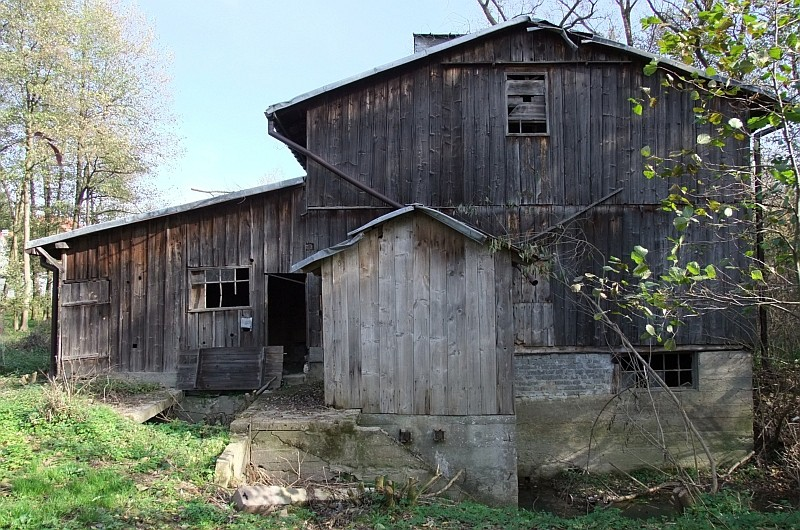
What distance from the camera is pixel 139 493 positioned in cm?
596

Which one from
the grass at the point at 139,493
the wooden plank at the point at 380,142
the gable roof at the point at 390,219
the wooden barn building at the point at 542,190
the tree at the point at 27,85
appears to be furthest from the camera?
the tree at the point at 27,85

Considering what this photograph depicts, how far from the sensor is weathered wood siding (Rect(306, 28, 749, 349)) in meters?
10.3

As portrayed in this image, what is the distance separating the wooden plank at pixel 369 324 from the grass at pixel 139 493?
Answer: 6.04ft

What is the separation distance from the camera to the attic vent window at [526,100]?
1044 cm

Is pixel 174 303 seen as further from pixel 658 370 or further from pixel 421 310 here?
pixel 658 370

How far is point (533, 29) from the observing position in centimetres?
1021

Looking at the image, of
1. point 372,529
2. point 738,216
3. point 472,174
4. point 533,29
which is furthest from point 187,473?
point 738,216

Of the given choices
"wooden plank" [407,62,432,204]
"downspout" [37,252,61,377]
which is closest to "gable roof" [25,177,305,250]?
"downspout" [37,252,61,377]

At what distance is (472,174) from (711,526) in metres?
6.57

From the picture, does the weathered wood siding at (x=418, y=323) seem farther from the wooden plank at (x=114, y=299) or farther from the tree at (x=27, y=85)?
the tree at (x=27, y=85)

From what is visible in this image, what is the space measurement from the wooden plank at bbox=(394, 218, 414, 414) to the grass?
1.65 meters

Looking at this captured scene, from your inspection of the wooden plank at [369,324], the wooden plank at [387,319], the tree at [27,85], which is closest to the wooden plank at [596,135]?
the wooden plank at [387,319]

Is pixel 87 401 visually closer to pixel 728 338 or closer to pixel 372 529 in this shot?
pixel 372 529

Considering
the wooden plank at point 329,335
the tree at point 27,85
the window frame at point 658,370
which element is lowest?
the window frame at point 658,370
